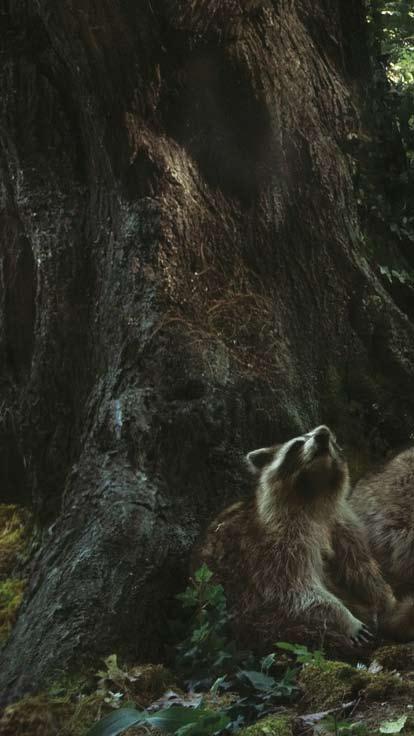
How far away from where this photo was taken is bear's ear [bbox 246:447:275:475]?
6.33 metres

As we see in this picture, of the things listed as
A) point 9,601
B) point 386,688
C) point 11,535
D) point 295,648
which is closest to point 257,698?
point 295,648

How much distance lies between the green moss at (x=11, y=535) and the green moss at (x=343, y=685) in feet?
9.08

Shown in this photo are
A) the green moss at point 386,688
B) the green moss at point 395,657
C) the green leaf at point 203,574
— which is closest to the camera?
the green moss at point 386,688

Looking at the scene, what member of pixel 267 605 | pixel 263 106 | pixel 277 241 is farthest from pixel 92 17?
pixel 267 605

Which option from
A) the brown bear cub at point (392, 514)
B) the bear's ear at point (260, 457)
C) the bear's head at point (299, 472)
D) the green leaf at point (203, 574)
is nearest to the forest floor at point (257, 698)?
the green leaf at point (203, 574)

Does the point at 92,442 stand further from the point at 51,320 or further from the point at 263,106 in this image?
the point at 263,106

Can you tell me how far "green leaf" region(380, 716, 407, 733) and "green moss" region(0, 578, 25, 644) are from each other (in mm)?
2855

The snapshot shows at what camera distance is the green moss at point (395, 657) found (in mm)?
5438

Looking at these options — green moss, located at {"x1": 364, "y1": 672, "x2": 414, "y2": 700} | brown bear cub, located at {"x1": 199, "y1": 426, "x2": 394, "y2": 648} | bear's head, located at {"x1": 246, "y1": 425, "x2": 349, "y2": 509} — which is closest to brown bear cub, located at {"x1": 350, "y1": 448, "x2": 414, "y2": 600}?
brown bear cub, located at {"x1": 199, "y1": 426, "x2": 394, "y2": 648}

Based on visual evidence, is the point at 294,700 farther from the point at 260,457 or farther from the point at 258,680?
the point at 260,457

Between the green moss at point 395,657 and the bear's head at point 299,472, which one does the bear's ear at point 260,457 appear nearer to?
the bear's head at point 299,472

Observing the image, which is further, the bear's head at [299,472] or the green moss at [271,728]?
the bear's head at [299,472]

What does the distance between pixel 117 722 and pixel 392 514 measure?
2.94 m

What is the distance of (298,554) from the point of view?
607 centimetres
